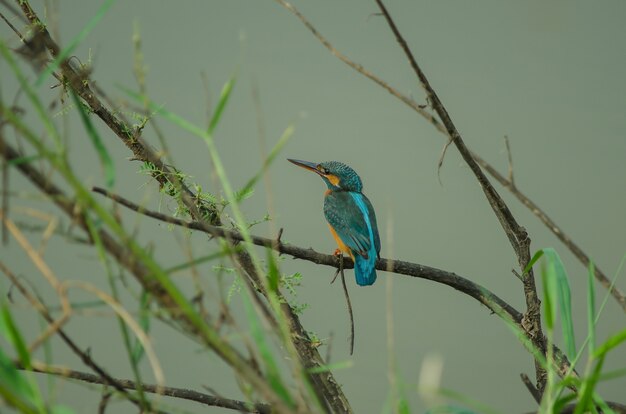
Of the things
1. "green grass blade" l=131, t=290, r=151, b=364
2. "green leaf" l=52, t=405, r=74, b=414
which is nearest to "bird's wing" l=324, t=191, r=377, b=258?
"green grass blade" l=131, t=290, r=151, b=364

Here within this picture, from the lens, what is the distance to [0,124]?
384 mm

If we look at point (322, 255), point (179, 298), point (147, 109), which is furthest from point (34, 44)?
point (322, 255)

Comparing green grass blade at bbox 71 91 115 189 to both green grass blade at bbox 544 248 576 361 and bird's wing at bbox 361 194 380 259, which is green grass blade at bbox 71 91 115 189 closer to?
green grass blade at bbox 544 248 576 361

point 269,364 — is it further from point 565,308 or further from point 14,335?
point 565,308

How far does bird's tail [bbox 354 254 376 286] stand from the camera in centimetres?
167

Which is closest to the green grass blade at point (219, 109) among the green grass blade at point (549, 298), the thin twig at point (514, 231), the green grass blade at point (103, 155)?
the green grass blade at point (103, 155)

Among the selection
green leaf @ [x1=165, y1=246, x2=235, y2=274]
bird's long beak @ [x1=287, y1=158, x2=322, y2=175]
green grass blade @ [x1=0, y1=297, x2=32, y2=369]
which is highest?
bird's long beak @ [x1=287, y1=158, x2=322, y2=175]

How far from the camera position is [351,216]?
181 cm

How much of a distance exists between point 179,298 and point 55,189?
0.31ft

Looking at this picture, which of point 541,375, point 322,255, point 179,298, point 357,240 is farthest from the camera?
point 357,240

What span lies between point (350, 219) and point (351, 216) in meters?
0.02

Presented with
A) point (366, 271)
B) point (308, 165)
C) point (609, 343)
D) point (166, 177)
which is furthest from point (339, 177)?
point (609, 343)

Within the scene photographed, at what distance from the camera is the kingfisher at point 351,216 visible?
1.68m

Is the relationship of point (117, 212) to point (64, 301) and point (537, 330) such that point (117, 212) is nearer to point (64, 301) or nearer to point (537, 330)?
point (64, 301)
